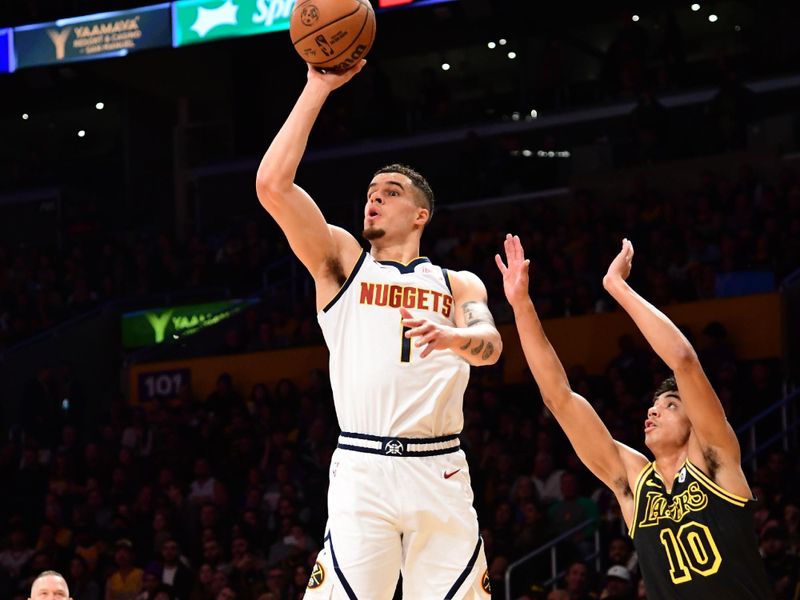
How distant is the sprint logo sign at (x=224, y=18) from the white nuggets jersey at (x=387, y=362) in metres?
12.5

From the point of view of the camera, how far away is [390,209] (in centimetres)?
604

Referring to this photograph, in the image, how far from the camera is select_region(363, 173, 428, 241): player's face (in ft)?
19.8

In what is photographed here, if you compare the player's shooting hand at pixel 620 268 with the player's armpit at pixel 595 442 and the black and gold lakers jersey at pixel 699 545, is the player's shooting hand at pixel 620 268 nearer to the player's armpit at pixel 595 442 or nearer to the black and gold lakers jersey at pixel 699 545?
the player's armpit at pixel 595 442

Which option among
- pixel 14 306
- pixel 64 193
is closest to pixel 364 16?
pixel 14 306

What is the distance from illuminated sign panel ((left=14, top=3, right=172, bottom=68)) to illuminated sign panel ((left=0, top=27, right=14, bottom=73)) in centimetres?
10

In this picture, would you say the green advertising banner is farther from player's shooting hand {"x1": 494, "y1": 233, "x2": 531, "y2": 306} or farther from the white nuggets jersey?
the white nuggets jersey

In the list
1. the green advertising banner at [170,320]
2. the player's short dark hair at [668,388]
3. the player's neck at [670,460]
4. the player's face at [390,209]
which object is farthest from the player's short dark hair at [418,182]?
the green advertising banner at [170,320]

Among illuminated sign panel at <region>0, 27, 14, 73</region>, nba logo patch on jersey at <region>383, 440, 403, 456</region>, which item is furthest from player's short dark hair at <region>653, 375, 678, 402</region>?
illuminated sign panel at <region>0, 27, 14, 73</region>

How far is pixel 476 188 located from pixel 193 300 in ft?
14.7

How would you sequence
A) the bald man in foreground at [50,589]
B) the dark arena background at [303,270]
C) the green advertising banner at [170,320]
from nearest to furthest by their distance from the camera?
the bald man in foreground at [50,589] → the dark arena background at [303,270] → the green advertising banner at [170,320]

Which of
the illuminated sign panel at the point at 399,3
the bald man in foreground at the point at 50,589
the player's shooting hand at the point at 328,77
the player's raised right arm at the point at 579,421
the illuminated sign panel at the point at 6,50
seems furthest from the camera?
the illuminated sign panel at the point at 6,50

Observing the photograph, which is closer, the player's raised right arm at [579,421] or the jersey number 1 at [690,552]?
the jersey number 1 at [690,552]

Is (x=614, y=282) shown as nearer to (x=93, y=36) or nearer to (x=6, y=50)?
(x=93, y=36)

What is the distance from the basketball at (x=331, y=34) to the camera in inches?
229
